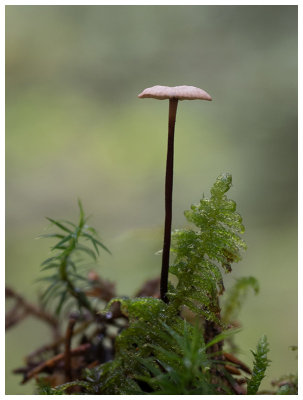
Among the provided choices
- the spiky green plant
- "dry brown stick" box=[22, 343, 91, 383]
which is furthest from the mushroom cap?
"dry brown stick" box=[22, 343, 91, 383]

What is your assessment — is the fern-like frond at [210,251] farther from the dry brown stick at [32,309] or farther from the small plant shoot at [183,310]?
the dry brown stick at [32,309]

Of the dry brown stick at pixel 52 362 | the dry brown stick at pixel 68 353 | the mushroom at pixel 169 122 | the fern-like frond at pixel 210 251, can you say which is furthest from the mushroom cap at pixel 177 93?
the dry brown stick at pixel 52 362

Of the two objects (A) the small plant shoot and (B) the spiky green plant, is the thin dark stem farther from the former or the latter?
(B) the spiky green plant

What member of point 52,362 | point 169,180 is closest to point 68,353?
point 52,362

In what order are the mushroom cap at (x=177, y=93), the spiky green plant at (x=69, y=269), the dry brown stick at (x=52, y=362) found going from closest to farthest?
1. the mushroom cap at (x=177, y=93)
2. the spiky green plant at (x=69, y=269)
3. the dry brown stick at (x=52, y=362)

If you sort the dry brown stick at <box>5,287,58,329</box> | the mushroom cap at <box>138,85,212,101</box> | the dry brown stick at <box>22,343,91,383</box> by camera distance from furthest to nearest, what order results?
the dry brown stick at <box>5,287,58,329</box>, the dry brown stick at <box>22,343,91,383</box>, the mushroom cap at <box>138,85,212,101</box>

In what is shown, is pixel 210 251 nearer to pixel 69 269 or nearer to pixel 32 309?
pixel 69 269

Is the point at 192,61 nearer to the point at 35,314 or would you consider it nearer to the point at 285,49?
the point at 285,49
